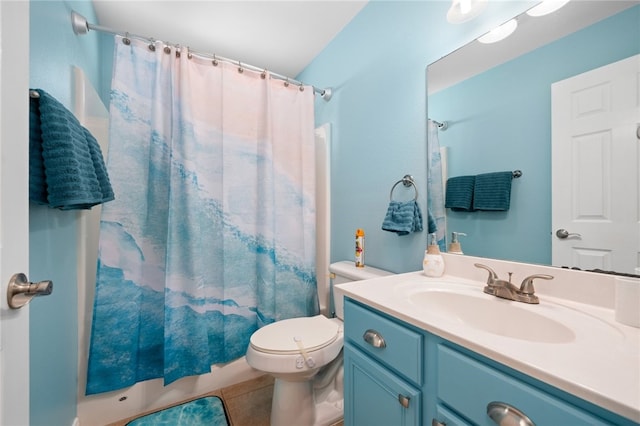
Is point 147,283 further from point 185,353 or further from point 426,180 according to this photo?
point 426,180

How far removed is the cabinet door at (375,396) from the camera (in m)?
0.71

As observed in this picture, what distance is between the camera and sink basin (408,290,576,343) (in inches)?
27.3

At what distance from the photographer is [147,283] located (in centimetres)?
140

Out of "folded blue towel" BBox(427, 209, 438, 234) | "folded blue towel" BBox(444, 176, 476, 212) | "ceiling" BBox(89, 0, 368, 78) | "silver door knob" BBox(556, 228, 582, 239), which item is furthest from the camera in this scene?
"ceiling" BBox(89, 0, 368, 78)

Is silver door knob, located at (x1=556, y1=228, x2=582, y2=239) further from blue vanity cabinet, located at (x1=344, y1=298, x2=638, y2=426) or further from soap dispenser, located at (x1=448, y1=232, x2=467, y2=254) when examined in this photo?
blue vanity cabinet, located at (x1=344, y1=298, x2=638, y2=426)

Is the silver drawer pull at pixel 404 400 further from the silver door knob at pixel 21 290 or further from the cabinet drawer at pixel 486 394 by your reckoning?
the silver door knob at pixel 21 290

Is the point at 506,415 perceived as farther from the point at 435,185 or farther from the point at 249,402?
the point at 249,402

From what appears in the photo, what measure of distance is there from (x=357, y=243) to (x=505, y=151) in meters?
0.87

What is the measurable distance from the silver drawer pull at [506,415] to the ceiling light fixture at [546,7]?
3.83 feet

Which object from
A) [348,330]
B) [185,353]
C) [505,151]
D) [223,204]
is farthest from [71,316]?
[505,151]

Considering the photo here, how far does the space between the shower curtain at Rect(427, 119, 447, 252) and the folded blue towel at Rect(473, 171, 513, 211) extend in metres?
0.15

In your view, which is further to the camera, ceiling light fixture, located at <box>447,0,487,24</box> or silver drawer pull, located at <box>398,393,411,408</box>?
ceiling light fixture, located at <box>447,0,487,24</box>

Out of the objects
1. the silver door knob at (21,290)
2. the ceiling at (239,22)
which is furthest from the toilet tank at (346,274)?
the ceiling at (239,22)

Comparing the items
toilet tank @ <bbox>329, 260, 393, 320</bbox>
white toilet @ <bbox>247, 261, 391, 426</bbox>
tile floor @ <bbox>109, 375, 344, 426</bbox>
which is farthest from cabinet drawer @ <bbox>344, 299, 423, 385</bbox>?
tile floor @ <bbox>109, 375, 344, 426</bbox>
